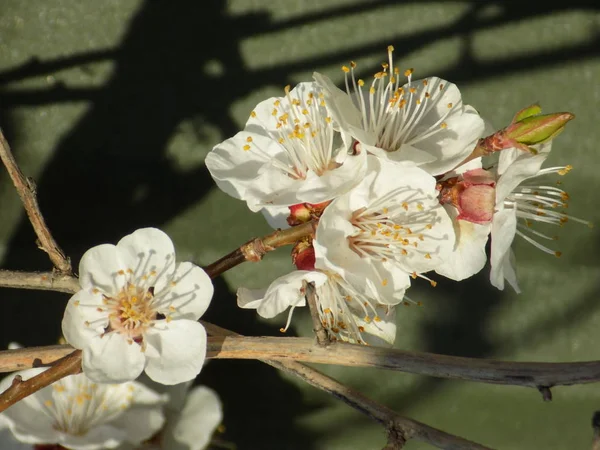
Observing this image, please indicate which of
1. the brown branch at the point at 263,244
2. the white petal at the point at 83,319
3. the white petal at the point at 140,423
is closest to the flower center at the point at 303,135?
the brown branch at the point at 263,244

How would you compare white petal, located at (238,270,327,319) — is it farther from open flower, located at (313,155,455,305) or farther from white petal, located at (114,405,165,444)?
white petal, located at (114,405,165,444)

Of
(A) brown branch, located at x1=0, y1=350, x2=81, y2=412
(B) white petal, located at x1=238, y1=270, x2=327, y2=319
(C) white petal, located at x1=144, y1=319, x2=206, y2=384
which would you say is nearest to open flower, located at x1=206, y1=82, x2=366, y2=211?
(B) white petal, located at x1=238, y1=270, x2=327, y2=319

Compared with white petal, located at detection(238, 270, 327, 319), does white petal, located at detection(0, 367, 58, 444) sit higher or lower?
lower

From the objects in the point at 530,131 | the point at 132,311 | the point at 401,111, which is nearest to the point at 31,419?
the point at 132,311

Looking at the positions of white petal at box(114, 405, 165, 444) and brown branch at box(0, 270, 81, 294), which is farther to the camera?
white petal at box(114, 405, 165, 444)

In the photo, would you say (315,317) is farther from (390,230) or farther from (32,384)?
(32,384)

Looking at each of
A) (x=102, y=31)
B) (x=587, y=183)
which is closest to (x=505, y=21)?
(x=587, y=183)
